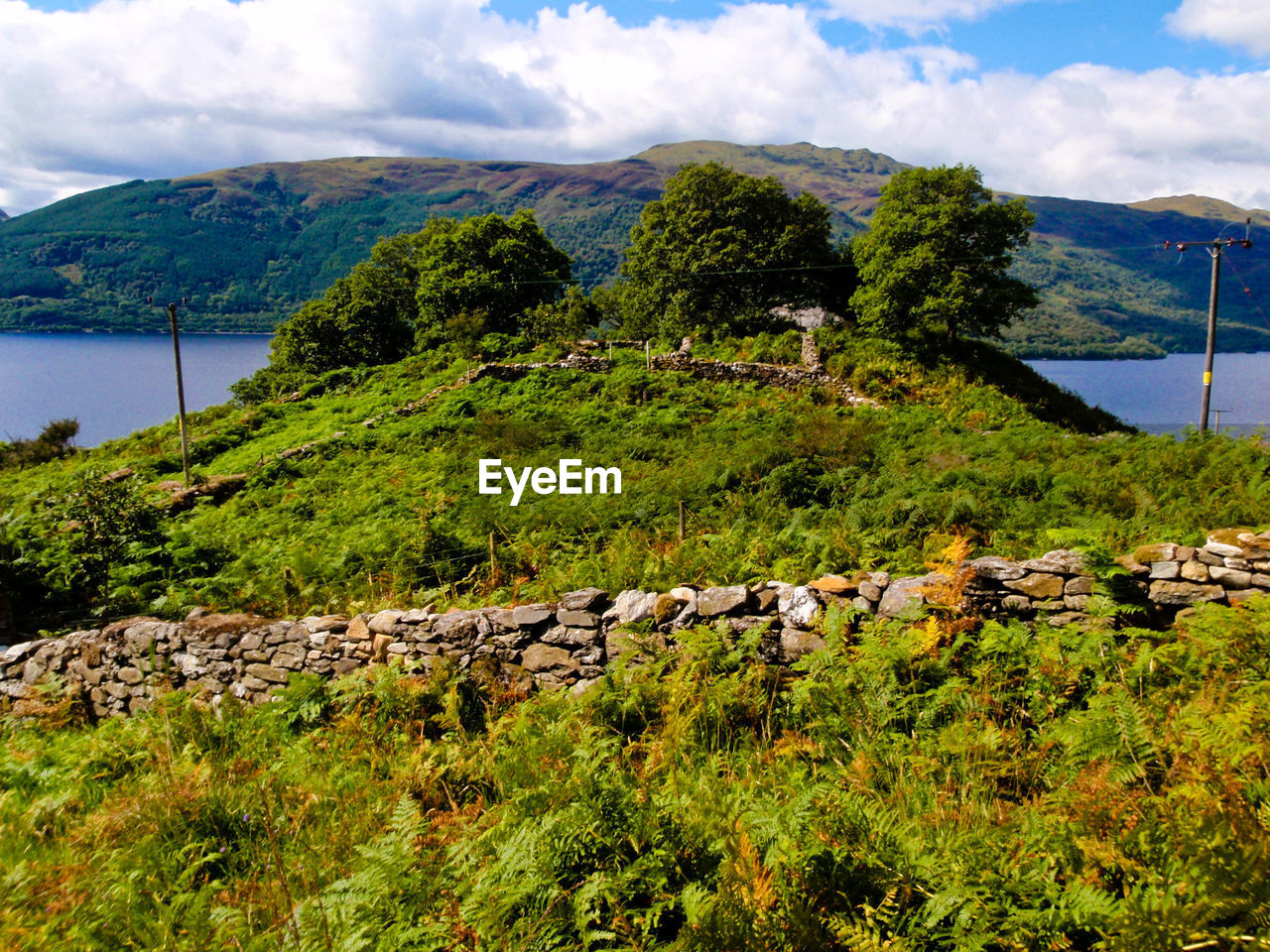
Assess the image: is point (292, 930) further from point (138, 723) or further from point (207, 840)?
point (138, 723)

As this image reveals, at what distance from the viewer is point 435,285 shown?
38.4 metres

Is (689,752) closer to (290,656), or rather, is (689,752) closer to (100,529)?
(290,656)

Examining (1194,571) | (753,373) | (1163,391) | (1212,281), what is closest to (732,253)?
(753,373)

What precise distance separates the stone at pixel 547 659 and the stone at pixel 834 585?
96.8 inches

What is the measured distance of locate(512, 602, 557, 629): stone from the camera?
6809mm

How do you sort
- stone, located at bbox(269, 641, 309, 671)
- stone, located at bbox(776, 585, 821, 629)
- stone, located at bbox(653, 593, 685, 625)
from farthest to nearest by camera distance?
stone, located at bbox(269, 641, 309, 671) → stone, located at bbox(653, 593, 685, 625) → stone, located at bbox(776, 585, 821, 629)

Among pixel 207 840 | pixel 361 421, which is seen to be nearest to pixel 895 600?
pixel 207 840

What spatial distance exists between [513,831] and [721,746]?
6.53 feet

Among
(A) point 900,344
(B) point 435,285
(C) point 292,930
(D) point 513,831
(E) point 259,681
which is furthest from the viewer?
(B) point 435,285

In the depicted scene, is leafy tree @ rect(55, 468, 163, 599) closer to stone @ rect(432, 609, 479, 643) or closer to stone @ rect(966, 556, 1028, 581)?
stone @ rect(432, 609, 479, 643)

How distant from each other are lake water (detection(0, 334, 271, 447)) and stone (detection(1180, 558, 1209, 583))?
41.6 metres

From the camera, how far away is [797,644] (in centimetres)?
609

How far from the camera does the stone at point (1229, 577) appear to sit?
5.70 meters

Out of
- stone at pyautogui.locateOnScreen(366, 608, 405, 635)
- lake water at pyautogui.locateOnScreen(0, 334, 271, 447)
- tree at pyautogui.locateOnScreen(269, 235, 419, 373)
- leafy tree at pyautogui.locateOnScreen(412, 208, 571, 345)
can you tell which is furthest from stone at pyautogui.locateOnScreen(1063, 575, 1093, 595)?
tree at pyautogui.locateOnScreen(269, 235, 419, 373)
